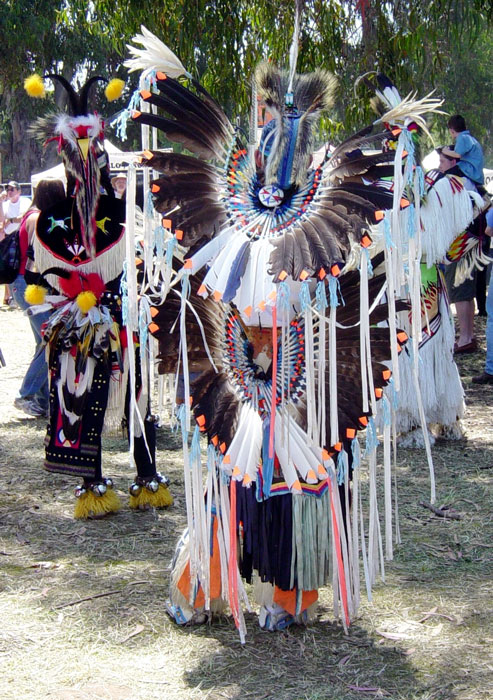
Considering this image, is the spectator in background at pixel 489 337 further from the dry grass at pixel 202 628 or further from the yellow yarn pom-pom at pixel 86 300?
the yellow yarn pom-pom at pixel 86 300

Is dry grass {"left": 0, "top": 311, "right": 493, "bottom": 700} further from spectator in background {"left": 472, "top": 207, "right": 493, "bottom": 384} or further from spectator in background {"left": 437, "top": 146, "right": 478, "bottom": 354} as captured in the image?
spectator in background {"left": 437, "top": 146, "right": 478, "bottom": 354}

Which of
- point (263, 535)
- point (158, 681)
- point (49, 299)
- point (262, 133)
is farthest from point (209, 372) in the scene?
point (49, 299)

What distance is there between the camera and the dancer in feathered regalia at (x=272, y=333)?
110 inches

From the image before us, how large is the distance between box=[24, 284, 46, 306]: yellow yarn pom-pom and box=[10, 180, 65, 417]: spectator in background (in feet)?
0.35

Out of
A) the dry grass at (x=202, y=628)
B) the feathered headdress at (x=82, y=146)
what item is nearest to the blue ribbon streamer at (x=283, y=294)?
the dry grass at (x=202, y=628)

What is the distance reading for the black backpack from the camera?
450cm

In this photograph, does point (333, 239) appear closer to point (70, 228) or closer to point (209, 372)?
point (209, 372)

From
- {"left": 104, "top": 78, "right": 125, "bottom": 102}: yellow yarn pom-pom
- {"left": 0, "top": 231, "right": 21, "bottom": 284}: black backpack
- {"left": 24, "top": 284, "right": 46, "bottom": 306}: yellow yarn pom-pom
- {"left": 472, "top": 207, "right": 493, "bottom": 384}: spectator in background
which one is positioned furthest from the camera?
{"left": 472, "top": 207, "right": 493, "bottom": 384}: spectator in background

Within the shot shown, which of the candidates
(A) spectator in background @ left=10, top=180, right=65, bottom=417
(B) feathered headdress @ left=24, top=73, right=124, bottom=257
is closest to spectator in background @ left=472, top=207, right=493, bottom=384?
(A) spectator in background @ left=10, top=180, right=65, bottom=417

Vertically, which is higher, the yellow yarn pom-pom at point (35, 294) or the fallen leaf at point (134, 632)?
the yellow yarn pom-pom at point (35, 294)

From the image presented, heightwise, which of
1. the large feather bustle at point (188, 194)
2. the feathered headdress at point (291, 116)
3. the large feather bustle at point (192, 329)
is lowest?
the large feather bustle at point (192, 329)

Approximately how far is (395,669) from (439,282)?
115 inches

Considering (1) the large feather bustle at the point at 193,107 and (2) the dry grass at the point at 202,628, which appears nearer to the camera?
(2) the dry grass at the point at 202,628

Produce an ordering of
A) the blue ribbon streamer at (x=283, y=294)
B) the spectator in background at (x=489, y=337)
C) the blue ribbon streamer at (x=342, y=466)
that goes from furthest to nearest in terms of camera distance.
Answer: the spectator in background at (x=489, y=337), the blue ribbon streamer at (x=342, y=466), the blue ribbon streamer at (x=283, y=294)
